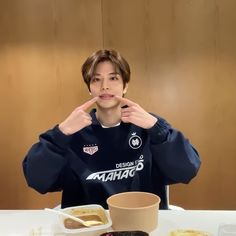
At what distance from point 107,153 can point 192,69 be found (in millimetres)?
1569

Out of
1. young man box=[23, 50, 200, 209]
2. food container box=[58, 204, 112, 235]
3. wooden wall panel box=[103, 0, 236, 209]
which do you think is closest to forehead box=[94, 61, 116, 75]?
young man box=[23, 50, 200, 209]

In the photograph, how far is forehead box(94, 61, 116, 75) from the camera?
5.36 ft

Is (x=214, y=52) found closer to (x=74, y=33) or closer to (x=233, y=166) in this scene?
(x=233, y=166)

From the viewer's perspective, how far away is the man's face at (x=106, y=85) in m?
1.60

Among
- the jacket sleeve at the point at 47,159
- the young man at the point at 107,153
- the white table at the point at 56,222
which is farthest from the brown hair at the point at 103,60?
the white table at the point at 56,222

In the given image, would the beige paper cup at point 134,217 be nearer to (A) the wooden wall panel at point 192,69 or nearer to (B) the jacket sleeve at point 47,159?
(B) the jacket sleeve at point 47,159

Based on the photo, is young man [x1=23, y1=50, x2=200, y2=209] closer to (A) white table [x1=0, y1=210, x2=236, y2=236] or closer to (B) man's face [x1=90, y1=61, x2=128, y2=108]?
(B) man's face [x1=90, y1=61, x2=128, y2=108]

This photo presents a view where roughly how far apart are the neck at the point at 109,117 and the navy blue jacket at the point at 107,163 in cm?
3

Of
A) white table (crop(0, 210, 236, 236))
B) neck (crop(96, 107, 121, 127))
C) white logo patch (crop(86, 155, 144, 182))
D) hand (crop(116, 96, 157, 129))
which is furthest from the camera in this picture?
neck (crop(96, 107, 121, 127))

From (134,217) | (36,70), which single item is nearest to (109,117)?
(134,217)

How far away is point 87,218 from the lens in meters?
1.16

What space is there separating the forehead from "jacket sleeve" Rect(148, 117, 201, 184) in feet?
1.20

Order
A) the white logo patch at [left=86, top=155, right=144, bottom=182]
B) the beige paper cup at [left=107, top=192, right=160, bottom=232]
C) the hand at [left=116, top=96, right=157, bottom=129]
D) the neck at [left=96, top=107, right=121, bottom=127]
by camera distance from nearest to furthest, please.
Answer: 1. the beige paper cup at [left=107, top=192, right=160, bottom=232]
2. the hand at [left=116, top=96, right=157, bottom=129]
3. the white logo patch at [left=86, top=155, right=144, bottom=182]
4. the neck at [left=96, top=107, right=121, bottom=127]

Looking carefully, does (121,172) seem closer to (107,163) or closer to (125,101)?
(107,163)
